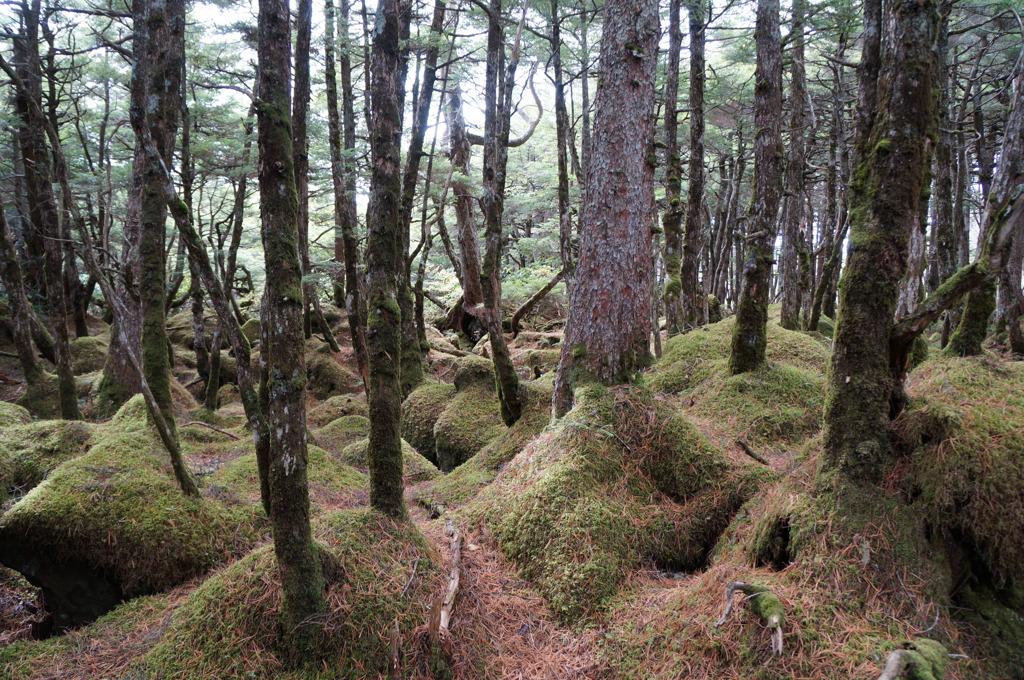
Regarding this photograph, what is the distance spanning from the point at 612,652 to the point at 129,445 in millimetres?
4691

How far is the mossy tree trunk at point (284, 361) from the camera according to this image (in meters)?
3.28

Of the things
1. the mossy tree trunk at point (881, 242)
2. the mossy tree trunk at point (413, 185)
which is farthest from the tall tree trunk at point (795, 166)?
the mossy tree trunk at point (881, 242)

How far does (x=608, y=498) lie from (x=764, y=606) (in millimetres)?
1581

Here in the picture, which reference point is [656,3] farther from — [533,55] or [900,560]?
[533,55]

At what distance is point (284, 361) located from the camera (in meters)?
3.30

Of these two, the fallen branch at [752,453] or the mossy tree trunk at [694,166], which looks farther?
the mossy tree trunk at [694,166]

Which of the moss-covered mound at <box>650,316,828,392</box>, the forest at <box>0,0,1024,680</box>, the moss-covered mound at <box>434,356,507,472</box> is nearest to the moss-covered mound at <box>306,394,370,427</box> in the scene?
the moss-covered mound at <box>434,356,507,472</box>

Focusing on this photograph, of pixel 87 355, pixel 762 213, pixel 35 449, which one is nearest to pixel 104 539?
pixel 35 449

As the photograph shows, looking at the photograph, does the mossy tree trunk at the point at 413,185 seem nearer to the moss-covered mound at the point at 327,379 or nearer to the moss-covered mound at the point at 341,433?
the moss-covered mound at the point at 341,433

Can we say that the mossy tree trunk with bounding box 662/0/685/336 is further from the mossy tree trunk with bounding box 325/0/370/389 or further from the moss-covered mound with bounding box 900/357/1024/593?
the moss-covered mound with bounding box 900/357/1024/593

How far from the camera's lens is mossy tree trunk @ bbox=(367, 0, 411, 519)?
390 cm

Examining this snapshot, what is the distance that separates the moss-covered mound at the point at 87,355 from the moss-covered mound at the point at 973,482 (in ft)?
52.7

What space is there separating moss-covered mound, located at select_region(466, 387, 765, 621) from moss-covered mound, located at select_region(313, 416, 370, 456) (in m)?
3.95

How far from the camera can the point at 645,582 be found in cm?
415
